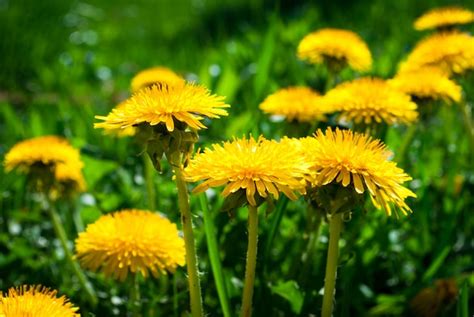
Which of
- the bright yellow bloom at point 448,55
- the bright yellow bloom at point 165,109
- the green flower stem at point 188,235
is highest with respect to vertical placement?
the bright yellow bloom at point 448,55

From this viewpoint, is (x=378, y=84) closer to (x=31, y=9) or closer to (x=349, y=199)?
(x=349, y=199)

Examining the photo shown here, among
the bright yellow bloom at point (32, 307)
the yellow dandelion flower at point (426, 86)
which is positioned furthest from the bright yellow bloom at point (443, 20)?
the bright yellow bloom at point (32, 307)

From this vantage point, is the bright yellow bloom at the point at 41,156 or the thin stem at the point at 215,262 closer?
the thin stem at the point at 215,262

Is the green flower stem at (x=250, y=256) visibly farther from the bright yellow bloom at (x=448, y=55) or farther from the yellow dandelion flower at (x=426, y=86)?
the bright yellow bloom at (x=448, y=55)

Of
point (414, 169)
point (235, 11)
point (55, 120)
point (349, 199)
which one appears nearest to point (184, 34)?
point (235, 11)

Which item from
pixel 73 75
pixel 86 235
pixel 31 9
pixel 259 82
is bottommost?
pixel 86 235

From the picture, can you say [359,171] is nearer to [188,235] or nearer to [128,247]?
[188,235]

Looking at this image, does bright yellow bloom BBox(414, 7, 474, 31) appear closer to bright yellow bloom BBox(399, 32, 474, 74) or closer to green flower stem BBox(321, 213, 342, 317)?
bright yellow bloom BBox(399, 32, 474, 74)
